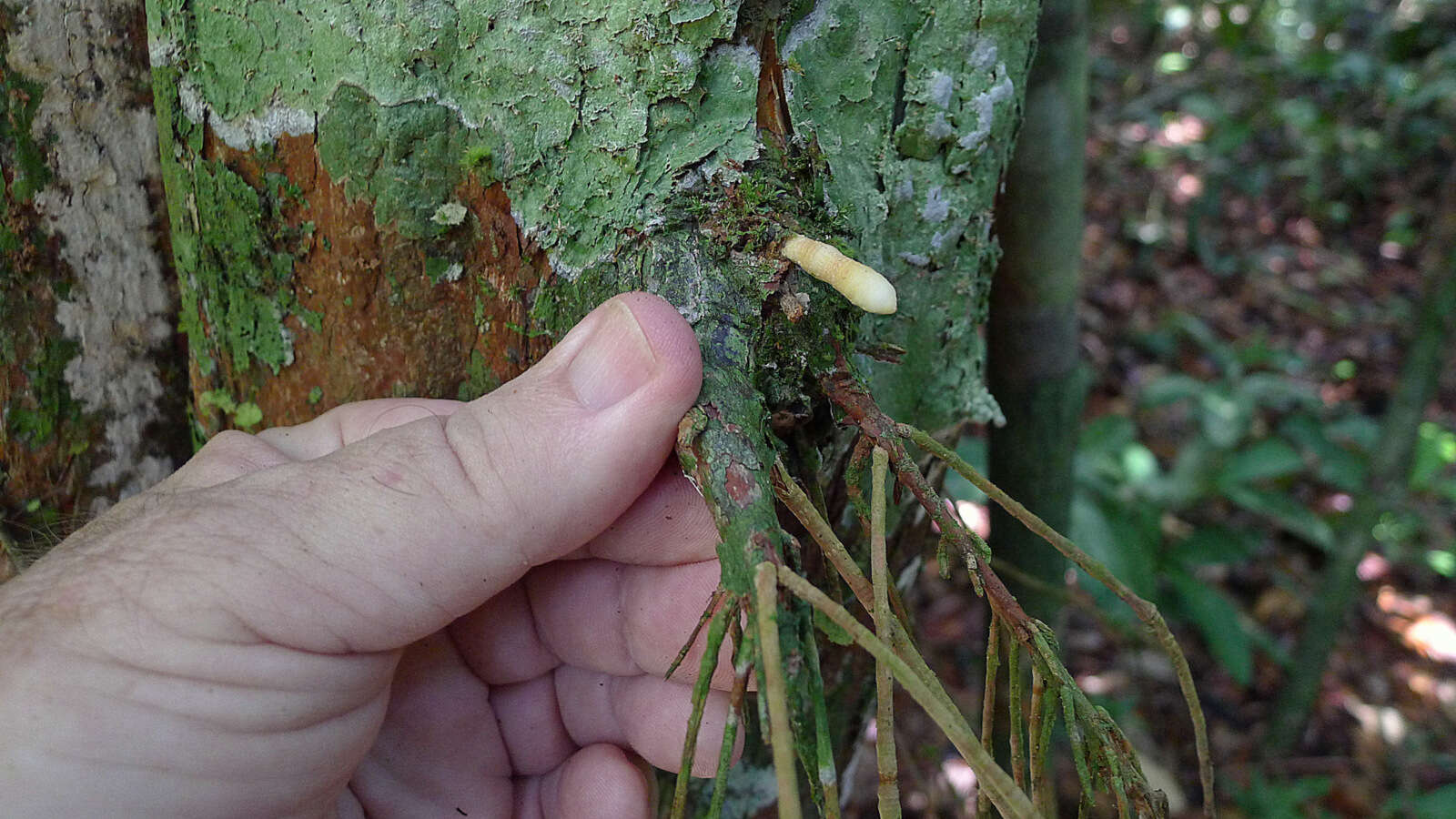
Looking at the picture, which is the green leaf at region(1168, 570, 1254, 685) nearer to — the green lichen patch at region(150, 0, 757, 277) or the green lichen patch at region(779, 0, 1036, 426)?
the green lichen patch at region(779, 0, 1036, 426)

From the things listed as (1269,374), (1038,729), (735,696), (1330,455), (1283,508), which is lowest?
(1269,374)

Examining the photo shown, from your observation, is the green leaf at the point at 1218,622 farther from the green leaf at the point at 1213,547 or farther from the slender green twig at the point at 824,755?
the slender green twig at the point at 824,755

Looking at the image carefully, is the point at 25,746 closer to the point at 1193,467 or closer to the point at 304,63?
the point at 304,63

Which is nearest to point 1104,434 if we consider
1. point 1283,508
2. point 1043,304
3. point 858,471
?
point 1283,508

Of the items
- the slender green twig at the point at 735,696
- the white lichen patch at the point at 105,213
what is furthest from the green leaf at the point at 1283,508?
the white lichen patch at the point at 105,213

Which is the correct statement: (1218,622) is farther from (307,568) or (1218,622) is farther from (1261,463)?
(307,568)

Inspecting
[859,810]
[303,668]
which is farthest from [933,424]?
[859,810]
